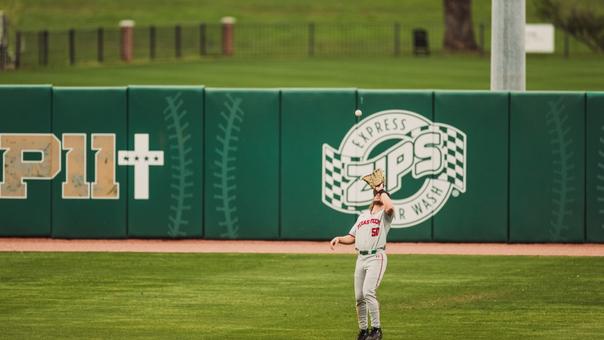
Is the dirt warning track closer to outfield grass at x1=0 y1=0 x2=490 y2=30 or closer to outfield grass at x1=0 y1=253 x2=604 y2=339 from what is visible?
outfield grass at x1=0 y1=253 x2=604 y2=339

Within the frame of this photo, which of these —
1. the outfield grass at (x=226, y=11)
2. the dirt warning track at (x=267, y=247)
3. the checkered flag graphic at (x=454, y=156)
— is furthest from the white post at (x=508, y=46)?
the outfield grass at (x=226, y=11)

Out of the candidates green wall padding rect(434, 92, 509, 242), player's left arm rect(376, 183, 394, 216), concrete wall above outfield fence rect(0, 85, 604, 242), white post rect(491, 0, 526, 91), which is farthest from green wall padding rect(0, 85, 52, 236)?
player's left arm rect(376, 183, 394, 216)

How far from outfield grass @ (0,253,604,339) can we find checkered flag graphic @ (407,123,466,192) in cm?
188

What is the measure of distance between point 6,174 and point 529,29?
94.2 ft

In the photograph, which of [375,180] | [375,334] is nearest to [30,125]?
[375,180]

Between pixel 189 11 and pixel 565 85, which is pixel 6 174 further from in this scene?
pixel 189 11

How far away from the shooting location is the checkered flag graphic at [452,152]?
21203mm

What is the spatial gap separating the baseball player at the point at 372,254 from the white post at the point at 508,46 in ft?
29.6

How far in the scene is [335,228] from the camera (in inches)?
839

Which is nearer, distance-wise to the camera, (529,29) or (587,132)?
(587,132)

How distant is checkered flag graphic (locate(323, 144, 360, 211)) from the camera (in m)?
21.2

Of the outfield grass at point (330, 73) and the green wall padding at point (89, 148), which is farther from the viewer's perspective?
the outfield grass at point (330, 73)

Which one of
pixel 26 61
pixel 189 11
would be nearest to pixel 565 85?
pixel 26 61

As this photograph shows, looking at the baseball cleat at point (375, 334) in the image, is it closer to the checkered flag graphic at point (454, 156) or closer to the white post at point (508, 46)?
the checkered flag graphic at point (454, 156)
